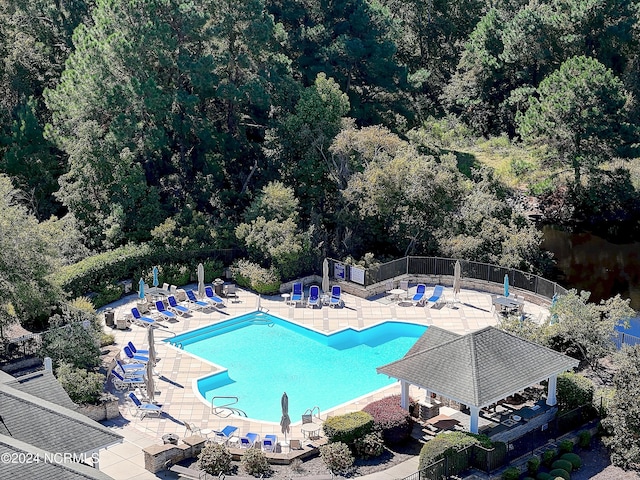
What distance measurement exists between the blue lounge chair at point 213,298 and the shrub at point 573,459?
51.4ft

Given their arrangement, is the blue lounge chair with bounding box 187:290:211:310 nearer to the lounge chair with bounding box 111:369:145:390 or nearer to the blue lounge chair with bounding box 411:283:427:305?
the lounge chair with bounding box 111:369:145:390

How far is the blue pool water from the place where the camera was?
28.7 m

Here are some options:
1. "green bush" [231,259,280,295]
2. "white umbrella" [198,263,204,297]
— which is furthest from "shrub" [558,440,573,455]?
"white umbrella" [198,263,204,297]

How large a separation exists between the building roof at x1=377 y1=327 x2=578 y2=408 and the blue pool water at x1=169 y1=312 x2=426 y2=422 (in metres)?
3.93

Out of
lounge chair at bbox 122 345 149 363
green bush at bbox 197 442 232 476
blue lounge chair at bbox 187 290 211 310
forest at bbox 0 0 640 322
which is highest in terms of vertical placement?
forest at bbox 0 0 640 322

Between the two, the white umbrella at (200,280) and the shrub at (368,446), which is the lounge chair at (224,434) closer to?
the shrub at (368,446)

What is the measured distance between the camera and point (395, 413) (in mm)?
25125

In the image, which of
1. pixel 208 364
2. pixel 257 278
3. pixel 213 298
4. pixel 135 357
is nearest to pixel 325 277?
pixel 257 278

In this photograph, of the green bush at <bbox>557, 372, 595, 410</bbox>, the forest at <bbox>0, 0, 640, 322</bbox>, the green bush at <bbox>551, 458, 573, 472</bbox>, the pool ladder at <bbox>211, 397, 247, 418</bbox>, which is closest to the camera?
the green bush at <bbox>551, 458, 573, 472</bbox>

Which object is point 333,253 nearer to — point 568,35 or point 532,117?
point 532,117

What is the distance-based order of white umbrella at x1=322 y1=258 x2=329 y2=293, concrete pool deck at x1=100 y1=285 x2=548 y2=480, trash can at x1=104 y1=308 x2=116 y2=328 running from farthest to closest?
1. white umbrella at x1=322 y1=258 x2=329 y2=293
2. trash can at x1=104 y1=308 x2=116 y2=328
3. concrete pool deck at x1=100 y1=285 x2=548 y2=480

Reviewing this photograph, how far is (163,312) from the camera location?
113ft

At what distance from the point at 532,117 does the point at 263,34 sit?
14909 millimetres

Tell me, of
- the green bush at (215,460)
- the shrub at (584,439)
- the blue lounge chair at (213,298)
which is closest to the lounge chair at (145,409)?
the green bush at (215,460)
